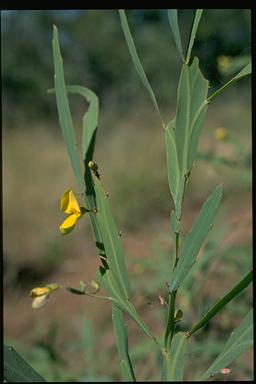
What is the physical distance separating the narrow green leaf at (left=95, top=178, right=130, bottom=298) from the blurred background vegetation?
0.22ft

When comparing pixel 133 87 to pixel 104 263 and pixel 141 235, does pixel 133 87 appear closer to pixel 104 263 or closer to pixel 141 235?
pixel 141 235

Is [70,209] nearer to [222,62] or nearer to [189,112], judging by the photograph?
[189,112]

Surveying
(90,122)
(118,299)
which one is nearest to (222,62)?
(90,122)

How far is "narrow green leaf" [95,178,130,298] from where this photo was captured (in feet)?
1.83

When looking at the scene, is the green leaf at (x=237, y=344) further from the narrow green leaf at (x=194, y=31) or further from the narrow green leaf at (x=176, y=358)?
the narrow green leaf at (x=194, y=31)

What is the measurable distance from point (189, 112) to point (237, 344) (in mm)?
194

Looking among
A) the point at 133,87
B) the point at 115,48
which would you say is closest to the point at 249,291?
the point at 133,87

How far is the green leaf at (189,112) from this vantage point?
542 mm

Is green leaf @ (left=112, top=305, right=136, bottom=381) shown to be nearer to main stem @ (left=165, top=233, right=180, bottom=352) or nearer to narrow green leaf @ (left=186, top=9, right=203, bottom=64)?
main stem @ (left=165, top=233, right=180, bottom=352)

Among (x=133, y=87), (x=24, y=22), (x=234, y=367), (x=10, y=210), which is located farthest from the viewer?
(x=24, y=22)

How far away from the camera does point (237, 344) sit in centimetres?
55

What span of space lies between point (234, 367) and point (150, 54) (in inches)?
362

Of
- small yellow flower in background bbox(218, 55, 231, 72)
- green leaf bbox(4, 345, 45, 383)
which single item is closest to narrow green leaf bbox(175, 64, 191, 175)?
green leaf bbox(4, 345, 45, 383)

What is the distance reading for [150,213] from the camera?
6559 mm
